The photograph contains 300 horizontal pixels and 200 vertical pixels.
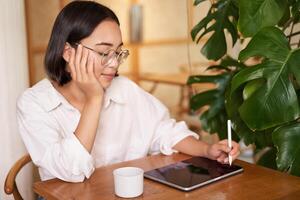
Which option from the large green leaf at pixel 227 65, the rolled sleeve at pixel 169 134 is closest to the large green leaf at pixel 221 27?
the large green leaf at pixel 227 65

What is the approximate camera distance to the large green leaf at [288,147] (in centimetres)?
146

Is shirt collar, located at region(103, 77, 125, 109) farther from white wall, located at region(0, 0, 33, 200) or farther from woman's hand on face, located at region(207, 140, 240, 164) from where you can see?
white wall, located at region(0, 0, 33, 200)

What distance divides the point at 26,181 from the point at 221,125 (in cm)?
100

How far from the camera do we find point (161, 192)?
122cm

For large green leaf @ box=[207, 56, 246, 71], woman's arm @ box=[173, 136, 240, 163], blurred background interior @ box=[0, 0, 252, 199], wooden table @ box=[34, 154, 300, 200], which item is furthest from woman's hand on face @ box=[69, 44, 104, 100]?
blurred background interior @ box=[0, 0, 252, 199]

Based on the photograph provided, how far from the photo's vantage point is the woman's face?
1498 mm

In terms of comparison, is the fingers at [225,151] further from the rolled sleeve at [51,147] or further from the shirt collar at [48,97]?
the shirt collar at [48,97]

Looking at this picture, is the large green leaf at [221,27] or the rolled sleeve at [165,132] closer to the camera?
the rolled sleeve at [165,132]

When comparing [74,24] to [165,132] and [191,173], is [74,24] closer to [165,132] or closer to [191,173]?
[165,132]

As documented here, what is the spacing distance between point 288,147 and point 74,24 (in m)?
0.85

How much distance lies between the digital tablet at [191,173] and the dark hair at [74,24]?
0.55m

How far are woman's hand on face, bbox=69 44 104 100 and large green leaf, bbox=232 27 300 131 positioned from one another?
0.46 meters

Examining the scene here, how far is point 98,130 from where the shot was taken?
168cm

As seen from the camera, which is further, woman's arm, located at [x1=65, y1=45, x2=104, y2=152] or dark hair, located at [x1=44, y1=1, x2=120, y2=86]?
dark hair, located at [x1=44, y1=1, x2=120, y2=86]
